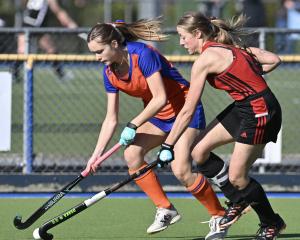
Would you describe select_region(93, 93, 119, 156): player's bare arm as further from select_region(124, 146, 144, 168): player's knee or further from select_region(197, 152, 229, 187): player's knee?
select_region(197, 152, 229, 187): player's knee

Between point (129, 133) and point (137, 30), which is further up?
point (137, 30)

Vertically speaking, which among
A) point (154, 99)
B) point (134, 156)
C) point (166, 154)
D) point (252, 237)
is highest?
point (154, 99)

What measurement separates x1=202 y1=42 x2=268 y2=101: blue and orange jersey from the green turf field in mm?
1147

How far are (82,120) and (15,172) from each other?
6.60 ft

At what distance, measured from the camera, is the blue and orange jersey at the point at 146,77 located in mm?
6461

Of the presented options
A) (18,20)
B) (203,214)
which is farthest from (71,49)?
(203,214)

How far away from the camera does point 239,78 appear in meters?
6.12

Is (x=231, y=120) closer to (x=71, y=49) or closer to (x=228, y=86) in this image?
(x=228, y=86)

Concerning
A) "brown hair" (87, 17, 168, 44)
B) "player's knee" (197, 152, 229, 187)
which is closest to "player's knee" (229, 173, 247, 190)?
"player's knee" (197, 152, 229, 187)

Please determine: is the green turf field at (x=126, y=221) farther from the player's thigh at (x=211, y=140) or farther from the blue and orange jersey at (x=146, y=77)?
the blue and orange jersey at (x=146, y=77)

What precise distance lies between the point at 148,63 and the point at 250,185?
1067 mm

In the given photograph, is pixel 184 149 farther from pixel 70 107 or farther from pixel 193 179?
pixel 70 107

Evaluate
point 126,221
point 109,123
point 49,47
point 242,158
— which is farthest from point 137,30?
point 49,47

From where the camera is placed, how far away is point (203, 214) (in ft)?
25.4
